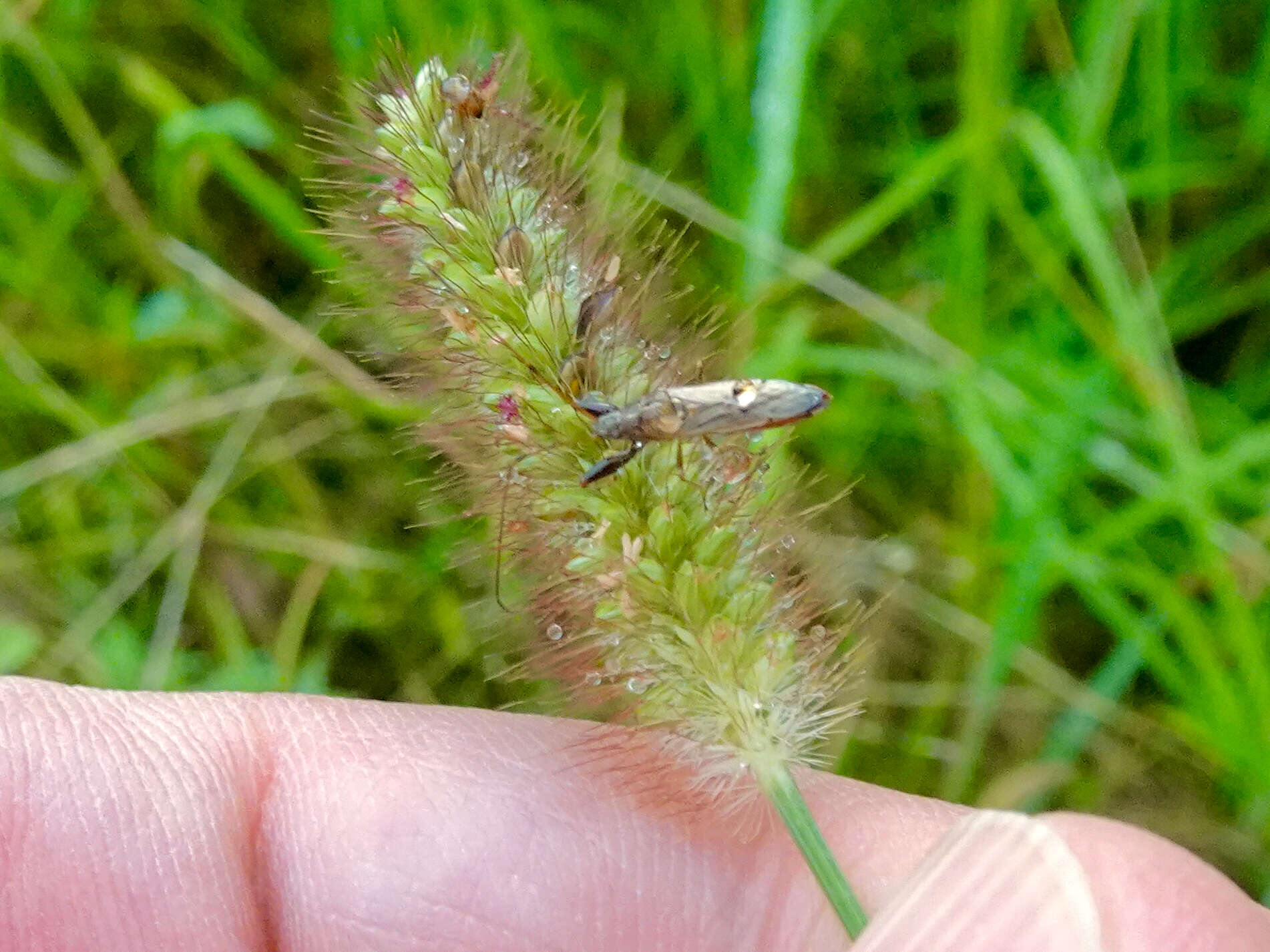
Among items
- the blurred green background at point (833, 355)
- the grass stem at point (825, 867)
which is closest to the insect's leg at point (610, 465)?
the grass stem at point (825, 867)

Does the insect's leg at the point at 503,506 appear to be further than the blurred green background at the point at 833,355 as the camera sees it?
No

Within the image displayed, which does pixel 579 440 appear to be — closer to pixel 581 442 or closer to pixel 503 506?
pixel 581 442

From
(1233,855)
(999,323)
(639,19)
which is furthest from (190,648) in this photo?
(1233,855)

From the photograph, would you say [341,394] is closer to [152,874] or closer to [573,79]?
[573,79]

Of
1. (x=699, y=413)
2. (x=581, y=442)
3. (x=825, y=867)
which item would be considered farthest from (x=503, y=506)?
(x=825, y=867)

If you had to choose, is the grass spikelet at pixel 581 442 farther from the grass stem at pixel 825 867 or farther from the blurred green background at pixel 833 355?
the blurred green background at pixel 833 355

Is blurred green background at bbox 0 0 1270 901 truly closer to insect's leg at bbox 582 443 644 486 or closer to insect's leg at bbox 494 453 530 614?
insect's leg at bbox 494 453 530 614

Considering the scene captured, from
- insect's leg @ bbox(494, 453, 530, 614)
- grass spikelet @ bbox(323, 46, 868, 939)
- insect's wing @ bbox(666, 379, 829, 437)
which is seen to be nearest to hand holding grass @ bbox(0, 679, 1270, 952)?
grass spikelet @ bbox(323, 46, 868, 939)
